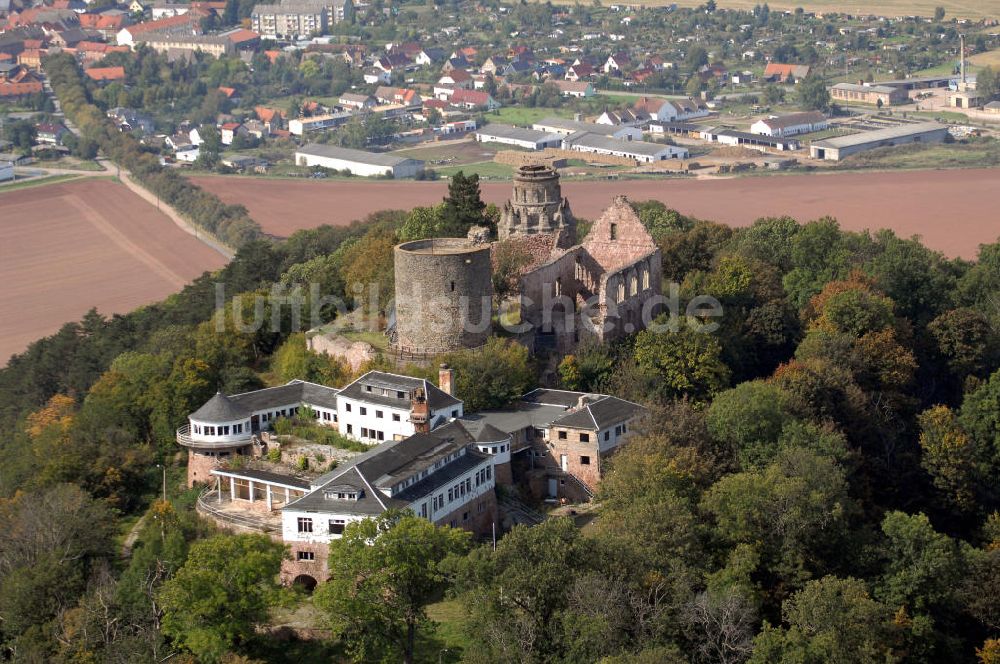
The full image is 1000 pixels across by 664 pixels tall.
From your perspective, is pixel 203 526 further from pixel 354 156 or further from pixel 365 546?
pixel 354 156

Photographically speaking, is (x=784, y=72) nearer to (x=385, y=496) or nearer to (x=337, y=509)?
(x=385, y=496)

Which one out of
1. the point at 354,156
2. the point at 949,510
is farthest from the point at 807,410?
the point at 354,156

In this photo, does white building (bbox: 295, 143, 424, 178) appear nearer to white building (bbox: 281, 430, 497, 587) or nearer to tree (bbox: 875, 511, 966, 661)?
white building (bbox: 281, 430, 497, 587)

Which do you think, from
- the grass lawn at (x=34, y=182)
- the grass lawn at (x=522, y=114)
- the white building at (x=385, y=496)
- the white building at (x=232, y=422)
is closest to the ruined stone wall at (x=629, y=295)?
the white building at (x=232, y=422)

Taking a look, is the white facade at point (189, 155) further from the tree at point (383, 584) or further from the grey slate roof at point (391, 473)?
the tree at point (383, 584)

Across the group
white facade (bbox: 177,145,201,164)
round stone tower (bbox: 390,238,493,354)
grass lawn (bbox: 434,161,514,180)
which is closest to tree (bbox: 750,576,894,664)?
round stone tower (bbox: 390,238,493,354)

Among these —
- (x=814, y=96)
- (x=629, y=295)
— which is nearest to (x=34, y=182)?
(x=814, y=96)
